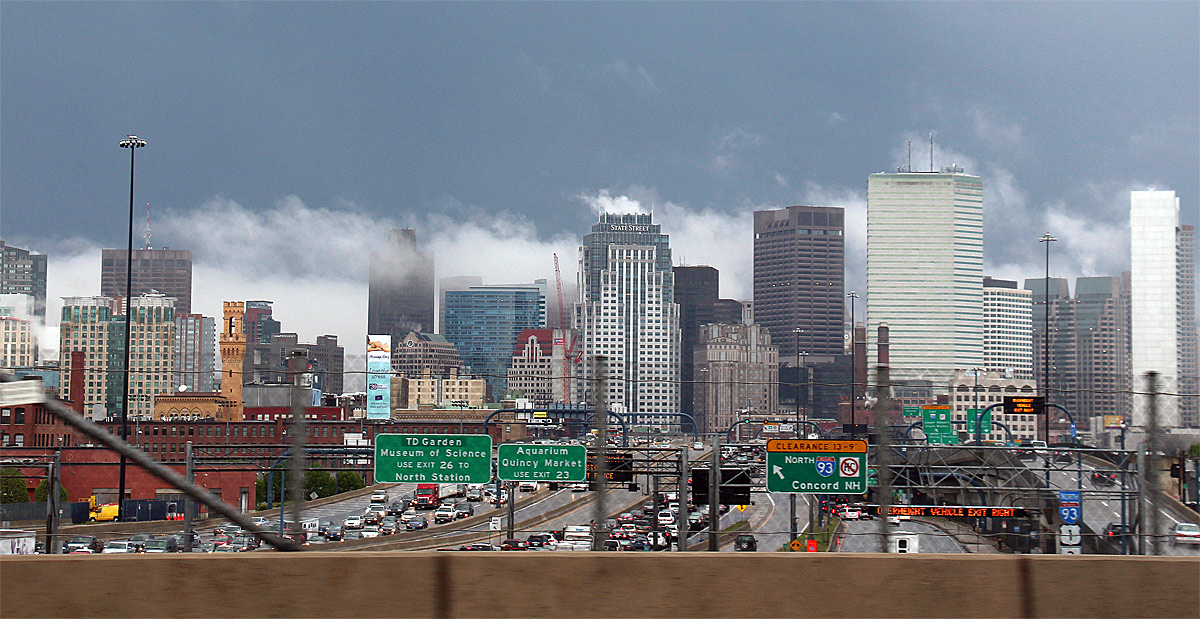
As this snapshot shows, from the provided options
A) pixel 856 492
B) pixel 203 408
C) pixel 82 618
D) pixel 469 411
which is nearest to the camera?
pixel 82 618

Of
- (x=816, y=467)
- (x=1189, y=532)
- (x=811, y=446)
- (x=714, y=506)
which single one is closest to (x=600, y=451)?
(x=714, y=506)

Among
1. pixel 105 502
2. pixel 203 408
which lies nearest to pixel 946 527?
pixel 105 502

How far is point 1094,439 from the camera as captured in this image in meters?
21.5

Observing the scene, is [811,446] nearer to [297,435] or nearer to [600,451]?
[600,451]

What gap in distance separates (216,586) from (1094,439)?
19726 mm

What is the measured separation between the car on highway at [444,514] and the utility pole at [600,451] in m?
21.1

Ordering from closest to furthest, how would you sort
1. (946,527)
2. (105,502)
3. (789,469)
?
(789,469), (946,527), (105,502)

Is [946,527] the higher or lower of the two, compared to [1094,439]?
lower

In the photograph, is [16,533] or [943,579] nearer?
[943,579]

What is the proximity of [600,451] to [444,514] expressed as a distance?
22.4 m

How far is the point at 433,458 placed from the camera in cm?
1944

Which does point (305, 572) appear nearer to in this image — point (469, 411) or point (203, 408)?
point (469, 411)

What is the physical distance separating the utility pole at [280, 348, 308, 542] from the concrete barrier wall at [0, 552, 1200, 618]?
5.76 ft

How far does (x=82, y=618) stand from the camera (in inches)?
215
